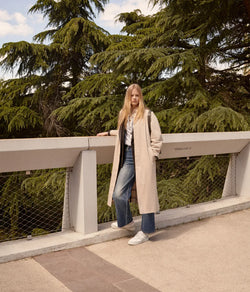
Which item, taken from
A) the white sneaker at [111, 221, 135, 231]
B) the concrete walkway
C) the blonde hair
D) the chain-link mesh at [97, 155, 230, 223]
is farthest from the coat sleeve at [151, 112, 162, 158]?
the chain-link mesh at [97, 155, 230, 223]

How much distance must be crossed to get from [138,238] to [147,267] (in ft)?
2.01

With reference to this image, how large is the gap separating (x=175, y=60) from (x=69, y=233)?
5.93m

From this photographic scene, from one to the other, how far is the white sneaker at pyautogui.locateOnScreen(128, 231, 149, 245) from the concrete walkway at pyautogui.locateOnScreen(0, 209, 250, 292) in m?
0.06

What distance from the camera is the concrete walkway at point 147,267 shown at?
2609mm

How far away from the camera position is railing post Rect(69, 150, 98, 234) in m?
3.61

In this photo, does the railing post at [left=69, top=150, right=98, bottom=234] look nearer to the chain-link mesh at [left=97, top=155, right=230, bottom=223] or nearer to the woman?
the woman

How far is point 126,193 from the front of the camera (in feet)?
11.9

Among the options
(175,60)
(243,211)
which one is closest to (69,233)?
(243,211)

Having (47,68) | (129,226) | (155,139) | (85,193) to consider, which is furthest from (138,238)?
(47,68)

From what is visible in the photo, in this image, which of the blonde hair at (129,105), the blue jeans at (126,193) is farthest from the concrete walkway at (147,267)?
the blonde hair at (129,105)

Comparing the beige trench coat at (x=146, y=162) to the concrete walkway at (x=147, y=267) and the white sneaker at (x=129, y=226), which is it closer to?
the white sneaker at (x=129, y=226)

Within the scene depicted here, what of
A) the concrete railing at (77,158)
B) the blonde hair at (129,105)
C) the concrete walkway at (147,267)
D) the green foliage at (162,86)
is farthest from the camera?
the green foliage at (162,86)

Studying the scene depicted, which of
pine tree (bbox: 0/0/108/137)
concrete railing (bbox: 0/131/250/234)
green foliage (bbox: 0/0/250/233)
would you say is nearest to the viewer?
concrete railing (bbox: 0/131/250/234)

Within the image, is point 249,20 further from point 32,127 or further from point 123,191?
point 32,127
